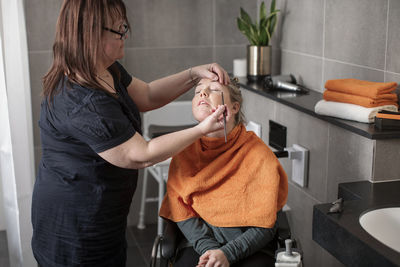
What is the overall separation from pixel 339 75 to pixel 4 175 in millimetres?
1635

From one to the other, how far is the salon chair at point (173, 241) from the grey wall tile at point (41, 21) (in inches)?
62.7

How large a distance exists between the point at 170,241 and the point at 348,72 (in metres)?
1.14

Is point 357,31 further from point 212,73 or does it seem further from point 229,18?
point 229,18

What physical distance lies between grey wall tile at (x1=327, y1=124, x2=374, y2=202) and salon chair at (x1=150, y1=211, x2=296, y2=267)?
0.35 m

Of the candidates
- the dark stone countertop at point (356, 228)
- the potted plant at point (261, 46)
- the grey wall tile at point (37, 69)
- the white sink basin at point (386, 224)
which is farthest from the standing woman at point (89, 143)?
the grey wall tile at point (37, 69)

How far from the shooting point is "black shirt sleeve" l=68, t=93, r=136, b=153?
1.55m

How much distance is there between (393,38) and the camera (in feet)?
6.76

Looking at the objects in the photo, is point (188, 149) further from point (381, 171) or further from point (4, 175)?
point (4, 175)

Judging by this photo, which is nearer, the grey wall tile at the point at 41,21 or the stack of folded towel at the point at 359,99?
the stack of folded towel at the point at 359,99

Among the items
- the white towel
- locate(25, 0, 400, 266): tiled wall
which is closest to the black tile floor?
locate(25, 0, 400, 266): tiled wall

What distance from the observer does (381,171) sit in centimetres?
193

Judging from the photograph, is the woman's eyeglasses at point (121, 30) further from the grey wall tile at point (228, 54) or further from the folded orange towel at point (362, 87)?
the grey wall tile at point (228, 54)

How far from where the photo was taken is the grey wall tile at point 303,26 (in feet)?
8.46

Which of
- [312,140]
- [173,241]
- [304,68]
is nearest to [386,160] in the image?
[312,140]
